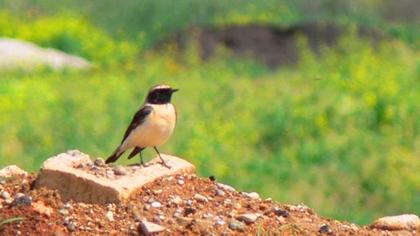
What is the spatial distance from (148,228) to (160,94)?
5.35ft

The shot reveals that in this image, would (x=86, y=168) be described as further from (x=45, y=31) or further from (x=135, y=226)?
(x=45, y=31)

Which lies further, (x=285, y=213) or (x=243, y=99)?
(x=243, y=99)

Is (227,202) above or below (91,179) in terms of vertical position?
above

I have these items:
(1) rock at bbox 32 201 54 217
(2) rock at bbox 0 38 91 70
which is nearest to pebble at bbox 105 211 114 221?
(1) rock at bbox 32 201 54 217

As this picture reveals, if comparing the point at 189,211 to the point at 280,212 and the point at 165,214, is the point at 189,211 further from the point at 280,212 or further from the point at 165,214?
the point at 280,212

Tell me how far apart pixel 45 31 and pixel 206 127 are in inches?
462

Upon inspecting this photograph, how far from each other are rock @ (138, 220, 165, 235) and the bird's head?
154 cm

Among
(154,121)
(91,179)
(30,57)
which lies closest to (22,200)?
(91,179)

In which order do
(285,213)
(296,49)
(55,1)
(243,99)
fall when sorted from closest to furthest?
1. (285,213)
2. (243,99)
3. (296,49)
4. (55,1)

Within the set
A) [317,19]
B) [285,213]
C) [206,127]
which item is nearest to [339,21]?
[317,19]

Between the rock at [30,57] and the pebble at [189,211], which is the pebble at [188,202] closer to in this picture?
the pebble at [189,211]

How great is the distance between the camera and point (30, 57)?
2367cm

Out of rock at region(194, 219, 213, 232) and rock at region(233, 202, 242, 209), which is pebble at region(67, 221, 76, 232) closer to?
rock at region(194, 219, 213, 232)

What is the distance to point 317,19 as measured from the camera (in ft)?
93.5
